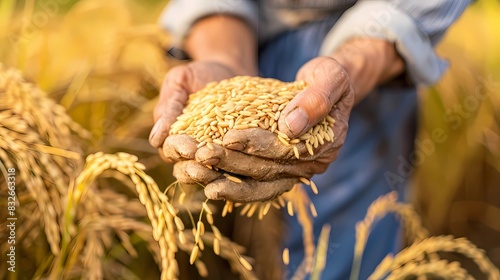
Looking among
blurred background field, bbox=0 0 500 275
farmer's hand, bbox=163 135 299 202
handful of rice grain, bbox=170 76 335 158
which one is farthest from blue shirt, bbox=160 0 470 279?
farmer's hand, bbox=163 135 299 202

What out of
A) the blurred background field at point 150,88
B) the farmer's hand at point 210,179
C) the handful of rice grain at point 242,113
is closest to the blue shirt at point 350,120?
the blurred background field at point 150,88

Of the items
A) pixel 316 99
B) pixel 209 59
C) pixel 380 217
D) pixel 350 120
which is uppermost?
pixel 316 99

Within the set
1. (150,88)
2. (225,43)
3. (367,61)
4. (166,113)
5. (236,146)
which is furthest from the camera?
(150,88)

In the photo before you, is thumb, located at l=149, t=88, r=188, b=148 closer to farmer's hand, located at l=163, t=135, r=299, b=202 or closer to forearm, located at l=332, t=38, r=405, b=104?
farmer's hand, located at l=163, t=135, r=299, b=202

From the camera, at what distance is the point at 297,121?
68 cm

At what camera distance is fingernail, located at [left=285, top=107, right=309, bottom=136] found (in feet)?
2.23

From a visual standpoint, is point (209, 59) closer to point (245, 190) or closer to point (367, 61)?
point (367, 61)

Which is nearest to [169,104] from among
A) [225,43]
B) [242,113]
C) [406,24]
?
[242,113]

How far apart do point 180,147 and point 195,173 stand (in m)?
0.04

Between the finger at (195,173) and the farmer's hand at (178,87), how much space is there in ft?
0.28

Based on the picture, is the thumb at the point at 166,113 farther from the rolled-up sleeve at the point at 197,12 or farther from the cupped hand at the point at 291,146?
the rolled-up sleeve at the point at 197,12

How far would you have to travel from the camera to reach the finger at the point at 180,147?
26.4 inches

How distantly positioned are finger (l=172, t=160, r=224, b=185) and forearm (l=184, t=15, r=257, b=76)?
1.11ft

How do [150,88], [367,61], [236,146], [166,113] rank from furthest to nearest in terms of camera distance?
[150,88] < [367,61] < [166,113] < [236,146]
